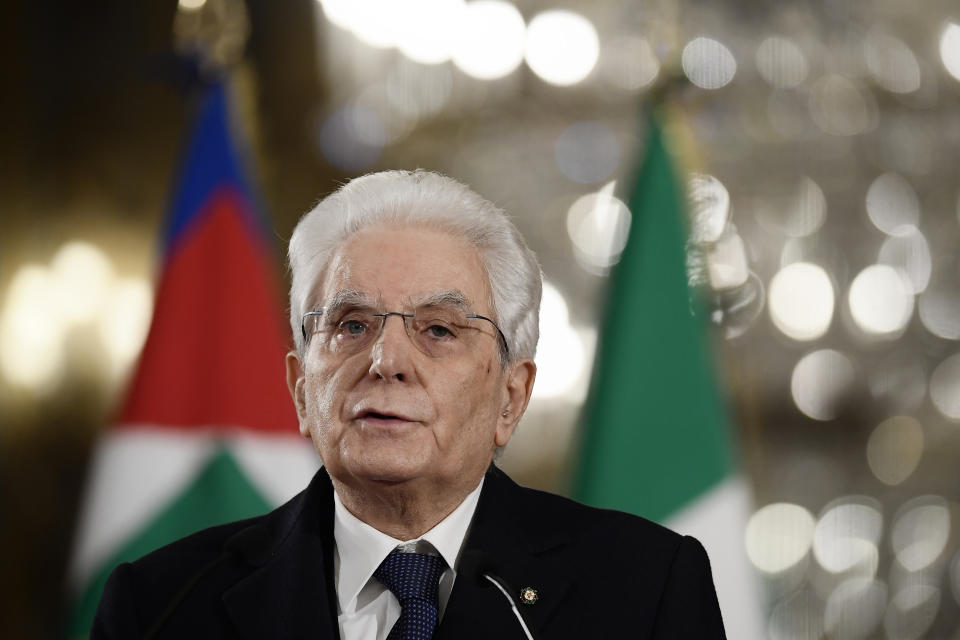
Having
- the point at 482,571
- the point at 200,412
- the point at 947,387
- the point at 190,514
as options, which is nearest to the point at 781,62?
the point at 947,387

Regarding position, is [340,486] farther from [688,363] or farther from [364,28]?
[364,28]

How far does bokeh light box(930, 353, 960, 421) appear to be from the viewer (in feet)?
11.9

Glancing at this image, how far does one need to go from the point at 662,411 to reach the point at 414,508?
118 centimetres

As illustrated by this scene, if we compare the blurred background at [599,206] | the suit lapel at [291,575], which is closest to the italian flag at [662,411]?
the blurred background at [599,206]

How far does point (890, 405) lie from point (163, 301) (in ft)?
7.50

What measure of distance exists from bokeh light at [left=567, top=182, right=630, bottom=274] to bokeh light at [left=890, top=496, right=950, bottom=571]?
125cm

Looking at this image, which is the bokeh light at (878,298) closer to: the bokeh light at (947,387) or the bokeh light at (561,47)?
the bokeh light at (947,387)

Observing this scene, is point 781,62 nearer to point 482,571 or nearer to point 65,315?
point 65,315

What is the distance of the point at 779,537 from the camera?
3664mm

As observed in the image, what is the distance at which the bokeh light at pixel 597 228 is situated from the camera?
383 cm

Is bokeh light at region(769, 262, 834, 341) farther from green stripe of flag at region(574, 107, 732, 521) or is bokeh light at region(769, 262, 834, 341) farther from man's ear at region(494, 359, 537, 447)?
man's ear at region(494, 359, 537, 447)

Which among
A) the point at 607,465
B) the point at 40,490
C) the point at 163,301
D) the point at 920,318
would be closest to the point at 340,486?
the point at 607,465

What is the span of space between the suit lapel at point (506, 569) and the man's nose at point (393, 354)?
28 centimetres

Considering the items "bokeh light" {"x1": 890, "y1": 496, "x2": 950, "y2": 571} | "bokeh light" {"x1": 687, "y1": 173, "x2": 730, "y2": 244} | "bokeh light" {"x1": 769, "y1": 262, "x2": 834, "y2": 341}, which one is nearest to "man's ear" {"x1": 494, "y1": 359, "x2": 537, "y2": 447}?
"bokeh light" {"x1": 687, "y1": 173, "x2": 730, "y2": 244}
